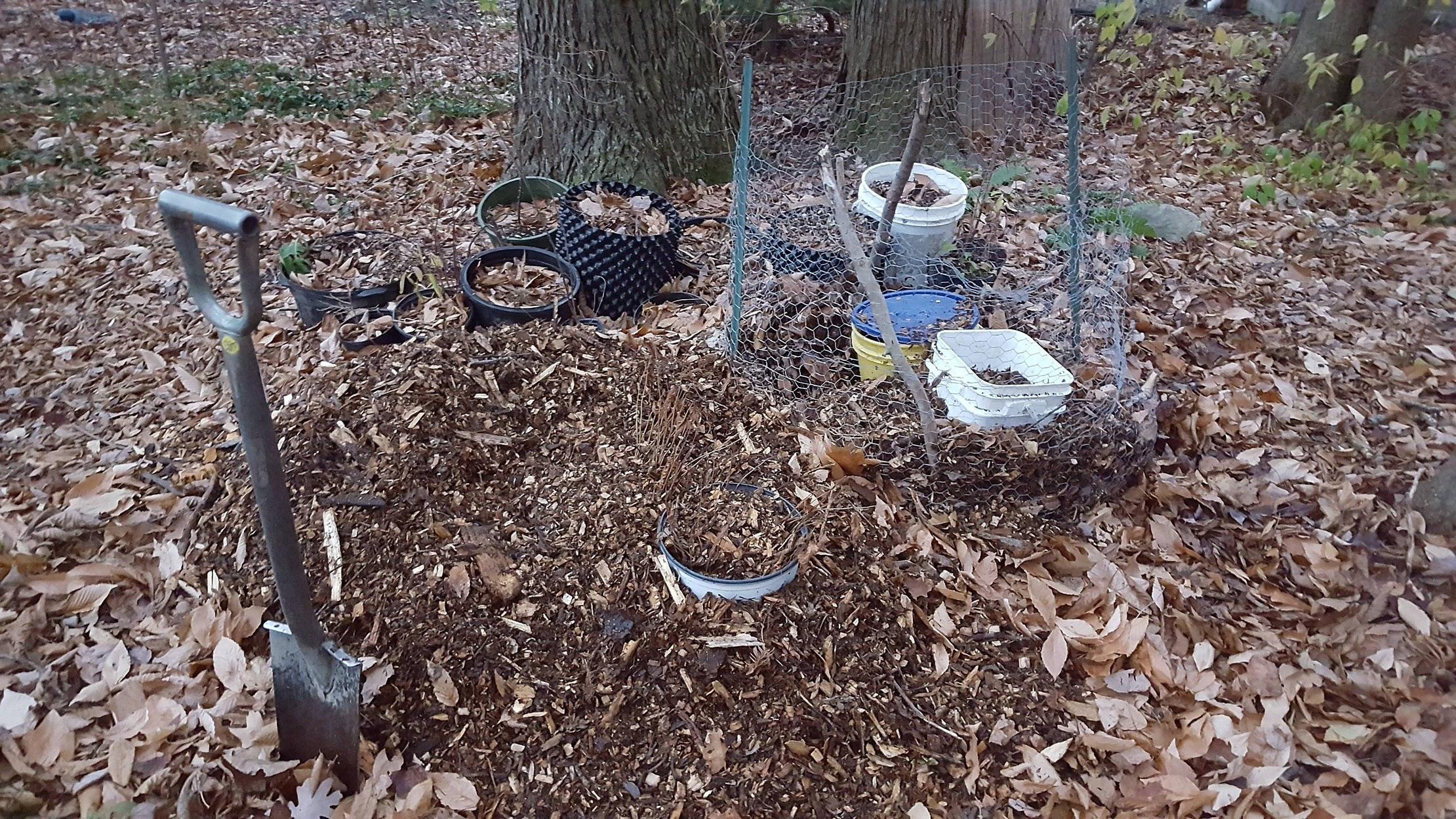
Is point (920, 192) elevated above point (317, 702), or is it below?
above

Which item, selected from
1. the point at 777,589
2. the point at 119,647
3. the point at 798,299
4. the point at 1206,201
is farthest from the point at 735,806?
the point at 1206,201

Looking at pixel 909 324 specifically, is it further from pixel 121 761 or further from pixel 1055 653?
pixel 121 761

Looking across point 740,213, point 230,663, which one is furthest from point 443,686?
point 740,213

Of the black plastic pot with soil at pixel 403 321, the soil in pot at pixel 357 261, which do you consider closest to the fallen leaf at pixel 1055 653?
the black plastic pot with soil at pixel 403 321

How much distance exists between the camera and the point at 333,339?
130 inches

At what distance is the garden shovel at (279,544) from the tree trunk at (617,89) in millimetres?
2845

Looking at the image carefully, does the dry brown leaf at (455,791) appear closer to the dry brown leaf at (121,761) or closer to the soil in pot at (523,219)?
the dry brown leaf at (121,761)

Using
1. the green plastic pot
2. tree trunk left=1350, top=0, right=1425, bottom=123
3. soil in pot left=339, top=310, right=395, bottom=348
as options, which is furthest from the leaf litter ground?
tree trunk left=1350, top=0, right=1425, bottom=123

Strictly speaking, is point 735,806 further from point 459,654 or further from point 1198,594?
point 1198,594

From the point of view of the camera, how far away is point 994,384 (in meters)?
2.81

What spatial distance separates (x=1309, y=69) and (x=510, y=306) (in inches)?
208

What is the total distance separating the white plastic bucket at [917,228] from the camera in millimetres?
3402

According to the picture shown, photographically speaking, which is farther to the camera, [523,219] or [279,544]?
[523,219]

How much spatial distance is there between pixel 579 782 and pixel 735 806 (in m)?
0.38
